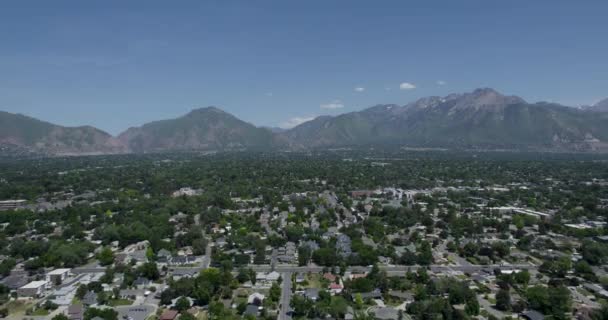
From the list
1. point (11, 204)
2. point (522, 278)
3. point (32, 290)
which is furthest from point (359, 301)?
point (11, 204)

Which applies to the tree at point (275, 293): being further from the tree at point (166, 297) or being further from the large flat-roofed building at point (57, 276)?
the large flat-roofed building at point (57, 276)

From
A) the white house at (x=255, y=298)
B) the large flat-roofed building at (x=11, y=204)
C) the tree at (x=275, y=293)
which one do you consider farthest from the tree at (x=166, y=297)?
the large flat-roofed building at (x=11, y=204)

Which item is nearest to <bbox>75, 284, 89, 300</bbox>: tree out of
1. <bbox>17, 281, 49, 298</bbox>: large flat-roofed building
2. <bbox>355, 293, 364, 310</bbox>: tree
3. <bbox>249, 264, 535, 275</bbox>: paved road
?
<bbox>17, 281, 49, 298</bbox>: large flat-roofed building

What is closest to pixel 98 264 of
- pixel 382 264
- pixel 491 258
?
pixel 382 264

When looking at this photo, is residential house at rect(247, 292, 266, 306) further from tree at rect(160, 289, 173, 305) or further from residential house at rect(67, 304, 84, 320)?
residential house at rect(67, 304, 84, 320)

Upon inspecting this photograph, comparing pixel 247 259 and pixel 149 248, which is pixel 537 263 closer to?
pixel 247 259

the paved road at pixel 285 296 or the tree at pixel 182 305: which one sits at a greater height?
the tree at pixel 182 305
